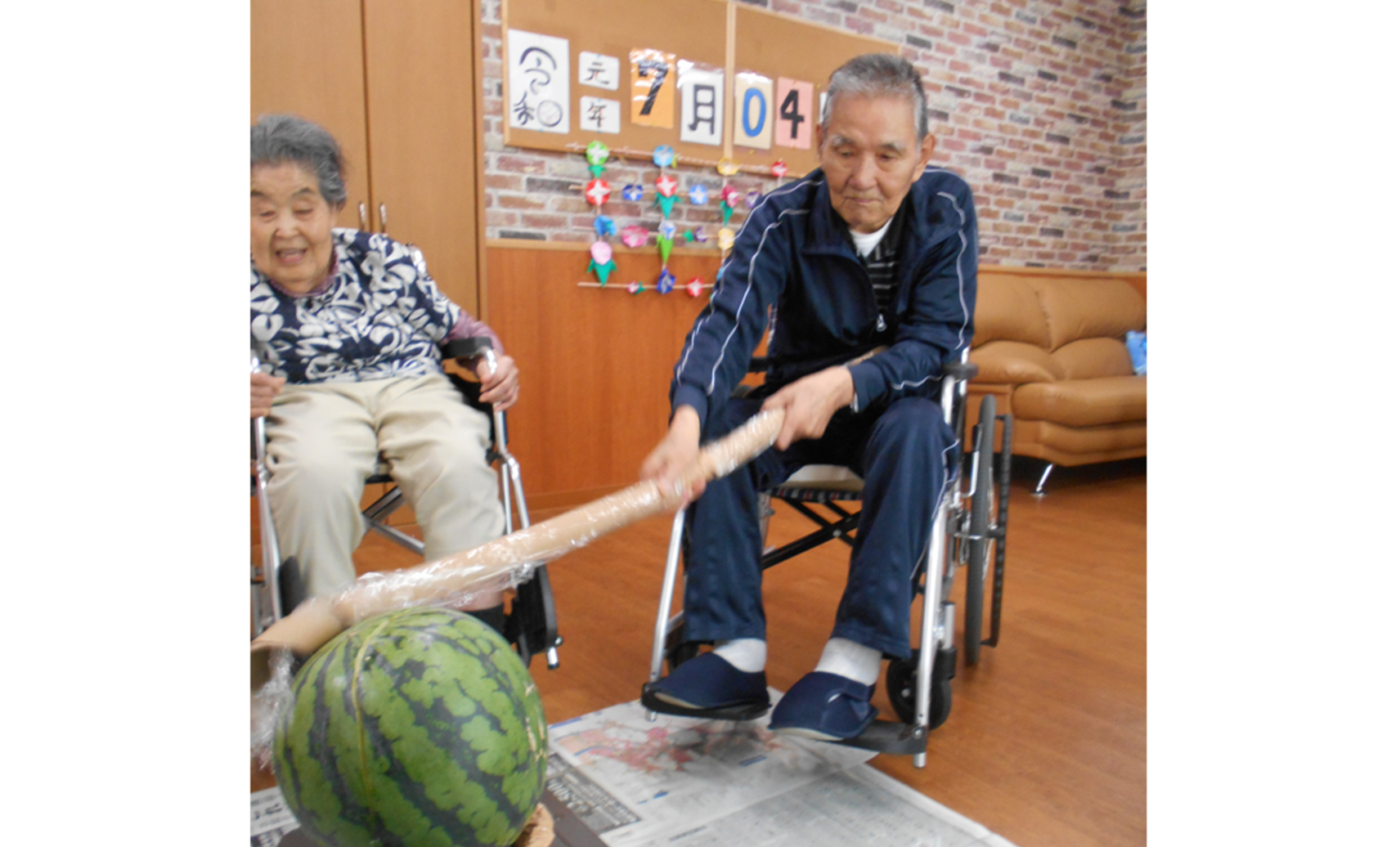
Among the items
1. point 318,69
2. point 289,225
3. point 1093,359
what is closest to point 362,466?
point 289,225

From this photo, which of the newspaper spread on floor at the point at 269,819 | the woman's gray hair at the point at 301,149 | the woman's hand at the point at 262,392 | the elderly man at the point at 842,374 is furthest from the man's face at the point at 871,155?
the newspaper spread on floor at the point at 269,819

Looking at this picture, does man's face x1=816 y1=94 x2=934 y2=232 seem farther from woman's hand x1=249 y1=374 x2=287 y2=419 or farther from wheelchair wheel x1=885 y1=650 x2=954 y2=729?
woman's hand x1=249 y1=374 x2=287 y2=419

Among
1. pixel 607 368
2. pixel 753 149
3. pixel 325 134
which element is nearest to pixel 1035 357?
pixel 753 149

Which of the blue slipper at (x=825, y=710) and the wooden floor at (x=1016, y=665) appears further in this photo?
the wooden floor at (x=1016, y=665)

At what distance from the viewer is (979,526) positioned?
6.02ft

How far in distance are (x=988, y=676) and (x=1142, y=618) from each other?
0.69 m

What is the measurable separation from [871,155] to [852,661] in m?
0.86

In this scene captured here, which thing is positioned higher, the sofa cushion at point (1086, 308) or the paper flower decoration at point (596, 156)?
the paper flower decoration at point (596, 156)

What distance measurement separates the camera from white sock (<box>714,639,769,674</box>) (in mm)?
1449

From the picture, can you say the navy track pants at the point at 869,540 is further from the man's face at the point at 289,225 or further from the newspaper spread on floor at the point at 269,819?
the man's face at the point at 289,225

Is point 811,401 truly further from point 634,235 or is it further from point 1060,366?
point 1060,366

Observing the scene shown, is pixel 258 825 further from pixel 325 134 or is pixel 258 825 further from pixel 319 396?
pixel 325 134

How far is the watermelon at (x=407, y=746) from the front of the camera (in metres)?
0.59

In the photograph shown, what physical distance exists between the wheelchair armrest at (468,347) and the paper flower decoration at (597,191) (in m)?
1.63
